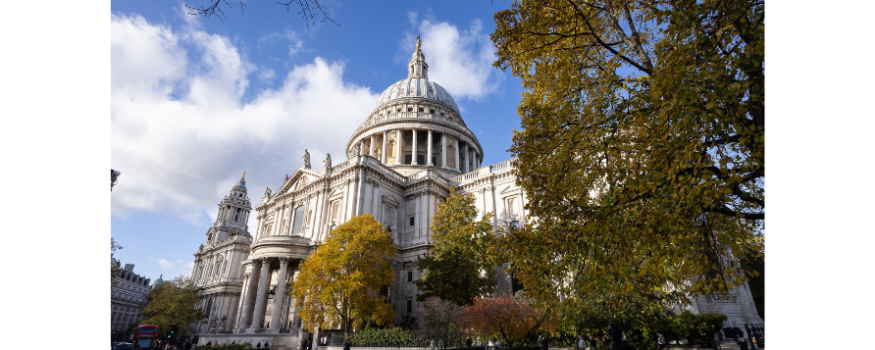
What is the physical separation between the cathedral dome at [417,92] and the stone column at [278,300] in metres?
33.6

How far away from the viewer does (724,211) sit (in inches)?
252

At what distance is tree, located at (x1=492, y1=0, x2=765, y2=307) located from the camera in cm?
575

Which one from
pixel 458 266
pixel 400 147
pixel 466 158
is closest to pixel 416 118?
pixel 400 147

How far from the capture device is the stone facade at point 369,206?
32.9 metres

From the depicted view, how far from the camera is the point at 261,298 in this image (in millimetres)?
31812

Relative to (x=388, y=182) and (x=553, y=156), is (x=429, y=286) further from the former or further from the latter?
(x=553, y=156)

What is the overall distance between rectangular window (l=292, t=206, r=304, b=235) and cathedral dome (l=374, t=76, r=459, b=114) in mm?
24083

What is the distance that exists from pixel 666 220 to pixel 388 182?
3457 cm

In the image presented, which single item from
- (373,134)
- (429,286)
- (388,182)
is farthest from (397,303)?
(373,134)

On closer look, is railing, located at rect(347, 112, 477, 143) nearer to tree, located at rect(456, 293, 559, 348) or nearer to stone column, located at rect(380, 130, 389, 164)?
stone column, located at rect(380, 130, 389, 164)

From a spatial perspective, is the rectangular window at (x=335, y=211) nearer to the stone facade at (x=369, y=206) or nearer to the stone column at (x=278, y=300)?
the stone facade at (x=369, y=206)

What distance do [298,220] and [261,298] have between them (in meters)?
11.3

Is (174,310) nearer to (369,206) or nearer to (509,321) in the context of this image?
(369,206)

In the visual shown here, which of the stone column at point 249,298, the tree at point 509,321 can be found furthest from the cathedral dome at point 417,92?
the tree at point 509,321
